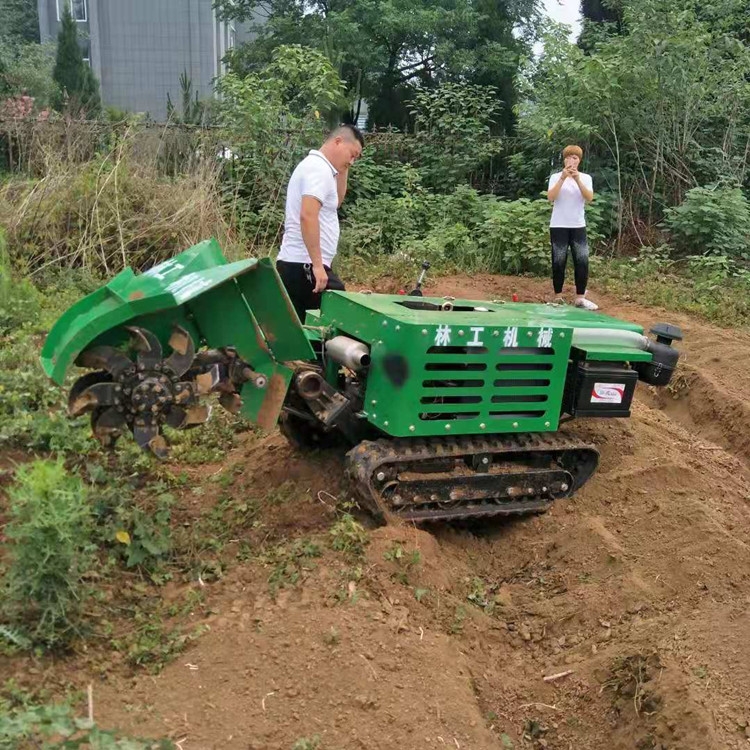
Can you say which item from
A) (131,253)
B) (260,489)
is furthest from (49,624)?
(131,253)

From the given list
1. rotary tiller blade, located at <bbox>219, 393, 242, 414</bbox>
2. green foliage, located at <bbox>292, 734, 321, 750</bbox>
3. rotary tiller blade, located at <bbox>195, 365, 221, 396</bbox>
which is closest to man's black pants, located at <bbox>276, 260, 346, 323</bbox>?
rotary tiller blade, located at <bbox>219, 393, 242, 414</bbox>

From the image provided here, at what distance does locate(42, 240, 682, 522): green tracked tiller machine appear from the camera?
11.4 ft

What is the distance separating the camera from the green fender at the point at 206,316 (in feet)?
11.1

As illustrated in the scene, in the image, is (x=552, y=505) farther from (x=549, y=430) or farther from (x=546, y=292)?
(x=546, y=292)

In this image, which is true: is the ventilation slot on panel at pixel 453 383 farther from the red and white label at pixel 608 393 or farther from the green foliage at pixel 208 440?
the green foliage at pixel 208 440

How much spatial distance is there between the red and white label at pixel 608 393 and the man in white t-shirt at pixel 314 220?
170cm

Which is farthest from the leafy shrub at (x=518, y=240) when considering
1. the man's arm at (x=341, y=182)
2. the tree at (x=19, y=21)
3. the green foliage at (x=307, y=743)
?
the tree at (x=19, y=21)

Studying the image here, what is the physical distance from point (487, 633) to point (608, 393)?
5.05 feet

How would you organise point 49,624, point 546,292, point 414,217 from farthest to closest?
1. point 414,217
2. point 546,292
3. point 49,624

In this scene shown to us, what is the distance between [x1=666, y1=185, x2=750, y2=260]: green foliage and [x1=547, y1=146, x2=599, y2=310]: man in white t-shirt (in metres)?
3.37

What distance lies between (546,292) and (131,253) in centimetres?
470

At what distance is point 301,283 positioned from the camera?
536 cm

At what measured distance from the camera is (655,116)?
41.6 ft

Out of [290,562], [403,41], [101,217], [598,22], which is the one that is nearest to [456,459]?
[290,562]
